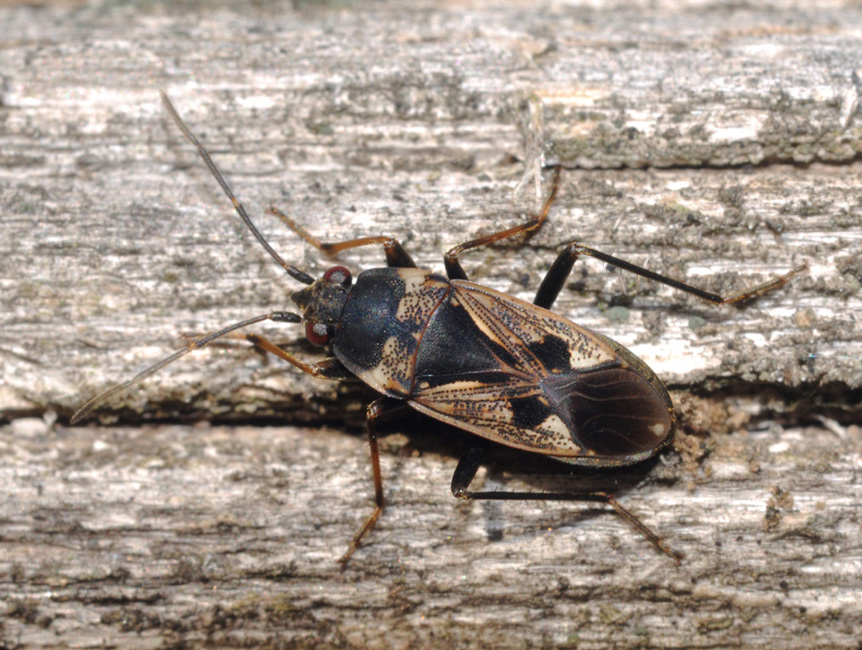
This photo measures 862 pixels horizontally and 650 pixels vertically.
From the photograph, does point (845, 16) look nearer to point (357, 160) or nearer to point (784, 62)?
point (784, 62)

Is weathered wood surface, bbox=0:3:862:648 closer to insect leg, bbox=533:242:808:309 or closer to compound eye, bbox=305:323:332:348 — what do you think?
insect leg, bbox=533:242:808:309

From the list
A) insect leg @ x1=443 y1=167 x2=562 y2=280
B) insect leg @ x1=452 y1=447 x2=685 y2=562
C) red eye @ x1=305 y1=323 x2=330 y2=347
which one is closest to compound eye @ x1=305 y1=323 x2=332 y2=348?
red eye @ x1=305 y1=323 x2=330 y2=347

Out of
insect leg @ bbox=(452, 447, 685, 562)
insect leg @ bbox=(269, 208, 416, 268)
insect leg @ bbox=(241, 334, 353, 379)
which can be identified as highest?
insect leg @ bbox=(269, 208, 416, 268)

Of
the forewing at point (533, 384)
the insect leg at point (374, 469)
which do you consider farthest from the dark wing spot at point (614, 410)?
the insect leg at point (374, 469)

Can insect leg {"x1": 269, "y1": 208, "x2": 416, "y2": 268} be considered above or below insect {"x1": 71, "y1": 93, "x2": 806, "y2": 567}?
above

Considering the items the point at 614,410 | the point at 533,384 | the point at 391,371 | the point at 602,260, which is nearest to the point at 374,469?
the point at 391,371

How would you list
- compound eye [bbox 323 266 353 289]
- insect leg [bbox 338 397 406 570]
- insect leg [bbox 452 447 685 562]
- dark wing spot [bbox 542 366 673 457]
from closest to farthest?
dark wing spot [bbox 542 366 673 457] < insect leg [bbox 452 447 685 562] < insect leg [bbox 338 397 406 570] < compound eye [bbox 323 266 353 289]

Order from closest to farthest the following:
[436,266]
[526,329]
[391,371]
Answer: [526,329] < [391,371] < [436,266]

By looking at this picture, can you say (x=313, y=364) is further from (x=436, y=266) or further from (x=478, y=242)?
(x=478, y=242)
